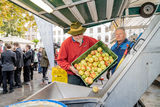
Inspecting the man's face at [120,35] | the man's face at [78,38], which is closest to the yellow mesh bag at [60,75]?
the man's face at [78,38]

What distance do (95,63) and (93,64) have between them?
35 millimetres

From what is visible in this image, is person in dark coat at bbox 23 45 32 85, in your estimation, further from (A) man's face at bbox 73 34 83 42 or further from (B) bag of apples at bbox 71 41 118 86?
(B) bag of apples at bbox 71 41 118 86

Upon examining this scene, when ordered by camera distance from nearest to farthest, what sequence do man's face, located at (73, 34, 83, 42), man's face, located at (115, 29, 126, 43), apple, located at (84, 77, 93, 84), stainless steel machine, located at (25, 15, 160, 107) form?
stainless steel machine, located at (25, 15, 160, 107) < apple, located at (84, 77, 93, 84) < man's face, located at (73, 34, 83, 42) < man's face, located at (115, 29, 126, 43)

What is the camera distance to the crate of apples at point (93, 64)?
75.6 inches

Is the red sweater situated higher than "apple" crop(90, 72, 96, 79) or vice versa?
the red sweater

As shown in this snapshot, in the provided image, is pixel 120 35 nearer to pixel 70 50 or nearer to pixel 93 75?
pixel 70 50

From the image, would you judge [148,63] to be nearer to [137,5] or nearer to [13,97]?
[13,97]

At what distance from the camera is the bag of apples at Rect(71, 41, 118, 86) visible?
190 cm

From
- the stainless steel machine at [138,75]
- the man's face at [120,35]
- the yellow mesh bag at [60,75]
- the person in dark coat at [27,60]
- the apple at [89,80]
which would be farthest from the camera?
the person in dark coat at [27,60]

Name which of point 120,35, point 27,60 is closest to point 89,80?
point 120,35

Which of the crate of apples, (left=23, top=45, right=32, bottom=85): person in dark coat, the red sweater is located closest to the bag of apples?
the crate of apples

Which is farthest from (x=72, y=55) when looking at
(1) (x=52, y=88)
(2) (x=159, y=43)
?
(2) (x=159, y=43)

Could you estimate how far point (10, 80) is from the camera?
18.6 ft

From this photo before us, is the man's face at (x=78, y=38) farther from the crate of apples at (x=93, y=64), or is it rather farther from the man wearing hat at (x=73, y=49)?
the crate of apples at (x=93, y=64)
